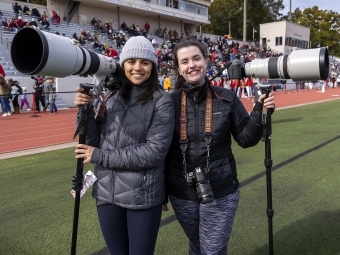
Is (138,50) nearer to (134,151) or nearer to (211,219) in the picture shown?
(134,151)

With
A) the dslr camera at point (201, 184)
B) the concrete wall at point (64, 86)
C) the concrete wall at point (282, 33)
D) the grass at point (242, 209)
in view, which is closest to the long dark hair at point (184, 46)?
the dslr camera at point (201, 184)

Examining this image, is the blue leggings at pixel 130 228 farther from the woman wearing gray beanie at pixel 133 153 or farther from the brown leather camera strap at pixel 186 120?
the brown leather camera strap at pixel 186 120

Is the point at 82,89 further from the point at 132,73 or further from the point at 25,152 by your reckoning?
the point at 25,152

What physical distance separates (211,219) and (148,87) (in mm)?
818

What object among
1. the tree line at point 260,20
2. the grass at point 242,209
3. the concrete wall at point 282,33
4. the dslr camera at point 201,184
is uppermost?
the tree line at point 260,20

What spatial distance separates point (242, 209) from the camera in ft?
12.0

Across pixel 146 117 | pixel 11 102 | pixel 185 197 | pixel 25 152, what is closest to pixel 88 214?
pixel 185 197

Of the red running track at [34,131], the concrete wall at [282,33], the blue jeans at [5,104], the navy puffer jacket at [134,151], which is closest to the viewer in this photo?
the navy puffer jacket at [134,151]

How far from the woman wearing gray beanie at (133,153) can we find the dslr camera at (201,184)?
0.17m

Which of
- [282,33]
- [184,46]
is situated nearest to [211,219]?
[184,46]

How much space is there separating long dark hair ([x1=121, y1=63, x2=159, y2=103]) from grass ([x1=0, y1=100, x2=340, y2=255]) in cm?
158

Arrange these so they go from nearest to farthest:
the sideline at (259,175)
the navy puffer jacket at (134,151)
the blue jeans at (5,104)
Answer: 1. the navy puffer jacket at (134,151)
2. the sideline at (259,175)
3. the blue jeans at (5,104)

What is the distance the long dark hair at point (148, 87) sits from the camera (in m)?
1.79

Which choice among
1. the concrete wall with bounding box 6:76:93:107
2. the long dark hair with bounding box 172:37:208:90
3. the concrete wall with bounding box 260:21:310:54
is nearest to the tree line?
the concrete wall with bounding box 260:21:310:54
